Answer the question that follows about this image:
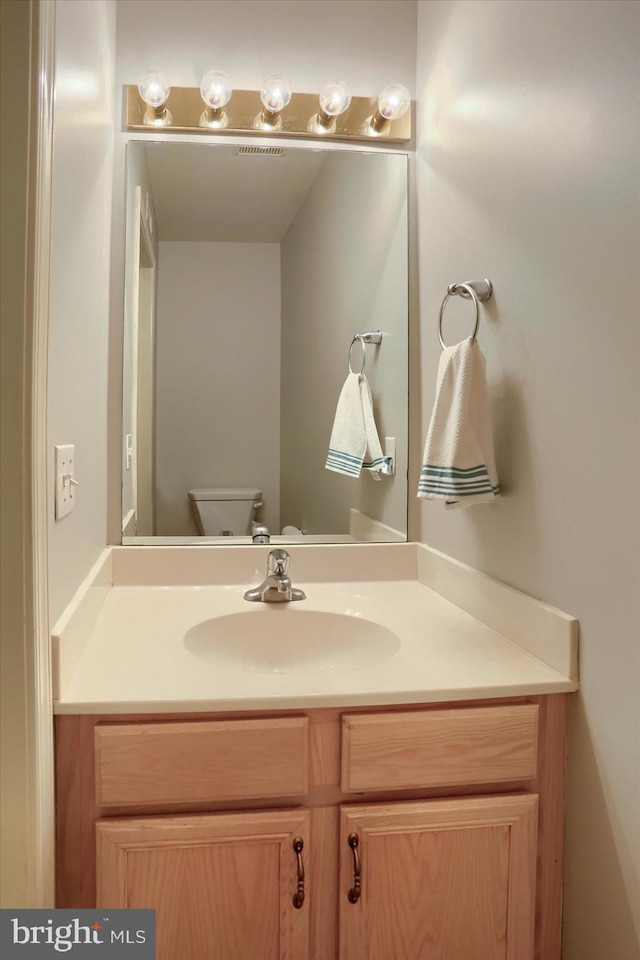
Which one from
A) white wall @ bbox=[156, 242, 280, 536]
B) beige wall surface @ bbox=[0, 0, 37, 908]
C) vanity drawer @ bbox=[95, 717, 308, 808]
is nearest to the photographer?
beige wall surface @ bbox=[0, 0, 37, 908]

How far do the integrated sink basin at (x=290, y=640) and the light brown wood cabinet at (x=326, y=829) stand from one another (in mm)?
313

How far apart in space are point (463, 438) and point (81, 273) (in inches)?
29.5

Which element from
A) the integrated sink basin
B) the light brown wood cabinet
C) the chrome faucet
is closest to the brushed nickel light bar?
the chrome faucet

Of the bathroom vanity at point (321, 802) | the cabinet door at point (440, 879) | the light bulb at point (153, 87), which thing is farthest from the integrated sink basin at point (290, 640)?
the light bulb at point (153, 87)

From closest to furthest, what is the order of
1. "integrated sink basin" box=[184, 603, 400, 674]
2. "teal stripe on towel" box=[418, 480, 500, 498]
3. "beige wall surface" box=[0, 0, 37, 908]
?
"beige wall surface" box=[0, 0, 37, 908]
"teal stripe on towel" box=[418, 480, 500, 498]
"integrated sink basin" box=[184, 603, 400, 674]

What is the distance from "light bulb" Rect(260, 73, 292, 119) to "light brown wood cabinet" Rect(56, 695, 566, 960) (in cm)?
140

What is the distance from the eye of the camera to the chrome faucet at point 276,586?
1.43 m

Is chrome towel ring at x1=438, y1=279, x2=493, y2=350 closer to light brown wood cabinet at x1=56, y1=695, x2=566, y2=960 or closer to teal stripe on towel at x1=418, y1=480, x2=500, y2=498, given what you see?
teal stripe on towel at x1=418, y1=480, x2=500, y2=498

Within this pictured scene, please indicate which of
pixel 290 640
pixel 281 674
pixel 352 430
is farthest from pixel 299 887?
pixel 352 430

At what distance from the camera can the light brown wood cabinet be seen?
946mm

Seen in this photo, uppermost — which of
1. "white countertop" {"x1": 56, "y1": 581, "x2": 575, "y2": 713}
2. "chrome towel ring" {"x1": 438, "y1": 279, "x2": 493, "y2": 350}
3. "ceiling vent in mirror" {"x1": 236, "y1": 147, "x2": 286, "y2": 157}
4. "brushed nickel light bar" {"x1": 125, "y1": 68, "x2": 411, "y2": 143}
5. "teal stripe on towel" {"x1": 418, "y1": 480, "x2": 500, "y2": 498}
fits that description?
"brushed nickel light bar" {"x1": 125, "y1": 68, "x2": 411, "y2": 143}

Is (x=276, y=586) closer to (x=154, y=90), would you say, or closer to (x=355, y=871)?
(x=355, y=871)

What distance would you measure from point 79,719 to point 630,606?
78cm

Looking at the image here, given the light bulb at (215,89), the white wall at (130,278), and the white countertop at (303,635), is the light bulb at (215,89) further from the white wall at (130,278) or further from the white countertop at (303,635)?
the white countertop at (303,635)
